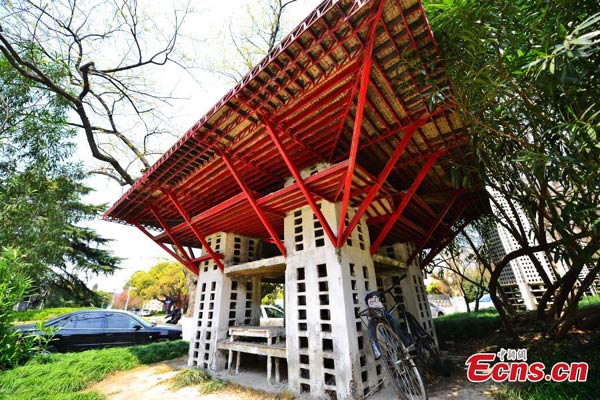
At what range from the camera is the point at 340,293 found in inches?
182

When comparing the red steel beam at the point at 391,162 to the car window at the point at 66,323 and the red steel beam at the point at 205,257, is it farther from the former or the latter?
the car window at the point at 66,323

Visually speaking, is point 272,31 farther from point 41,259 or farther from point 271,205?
point 41,259

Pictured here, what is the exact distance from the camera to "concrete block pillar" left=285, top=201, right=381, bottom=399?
4.36 m

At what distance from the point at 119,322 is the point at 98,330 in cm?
56

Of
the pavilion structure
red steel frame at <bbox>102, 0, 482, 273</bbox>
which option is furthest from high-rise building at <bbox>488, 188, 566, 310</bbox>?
red steel frame at <bbox>102, 0, 482, 273</bbox>

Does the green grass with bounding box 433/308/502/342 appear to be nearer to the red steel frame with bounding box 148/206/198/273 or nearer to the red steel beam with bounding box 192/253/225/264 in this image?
the red steel beam with bounding box 192/253/225/264

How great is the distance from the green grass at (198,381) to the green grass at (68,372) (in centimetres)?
141

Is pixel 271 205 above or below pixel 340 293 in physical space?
above

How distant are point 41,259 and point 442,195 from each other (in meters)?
16.4

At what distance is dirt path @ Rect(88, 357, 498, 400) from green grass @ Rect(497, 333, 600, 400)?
555mm

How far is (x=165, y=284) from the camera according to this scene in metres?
28.0

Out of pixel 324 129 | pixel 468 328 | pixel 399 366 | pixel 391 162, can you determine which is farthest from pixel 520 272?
pixel 324 129

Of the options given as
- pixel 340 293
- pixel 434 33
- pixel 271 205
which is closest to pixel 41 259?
pixel 271 205

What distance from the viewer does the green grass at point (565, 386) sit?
3.03m
